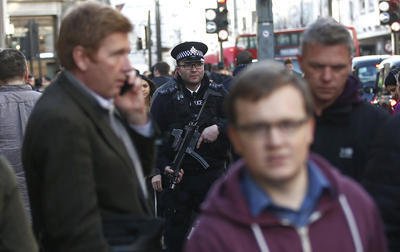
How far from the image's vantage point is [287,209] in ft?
8.95

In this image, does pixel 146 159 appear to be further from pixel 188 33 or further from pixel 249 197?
pixel 188 33

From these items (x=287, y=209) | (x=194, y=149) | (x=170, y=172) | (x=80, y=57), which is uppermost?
(x=80, y=57)

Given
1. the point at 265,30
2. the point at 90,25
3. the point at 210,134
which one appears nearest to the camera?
the point at 90,25

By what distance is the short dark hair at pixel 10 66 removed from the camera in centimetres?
754

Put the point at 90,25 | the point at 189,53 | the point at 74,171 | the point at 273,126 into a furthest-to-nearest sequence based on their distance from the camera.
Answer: the point at 189,53 < the point at 90,25 < the point at 74,171 < the point at 273,126

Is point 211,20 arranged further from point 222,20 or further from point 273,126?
point 273,126

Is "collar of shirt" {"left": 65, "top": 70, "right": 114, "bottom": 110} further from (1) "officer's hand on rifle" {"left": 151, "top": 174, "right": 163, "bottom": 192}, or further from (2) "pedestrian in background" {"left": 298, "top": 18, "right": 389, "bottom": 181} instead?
(1) "officer's hand on rifle" {"left": 151, "top": 174, "right": 163, "bottom": 192}

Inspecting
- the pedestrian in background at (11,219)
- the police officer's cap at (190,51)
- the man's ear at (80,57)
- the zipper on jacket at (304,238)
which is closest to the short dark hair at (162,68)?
the police officer's cap at (190,51)

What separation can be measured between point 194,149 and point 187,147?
0.06 meters

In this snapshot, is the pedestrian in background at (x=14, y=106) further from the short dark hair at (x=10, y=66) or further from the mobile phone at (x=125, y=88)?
the mobile phone at (x=125, y=88)

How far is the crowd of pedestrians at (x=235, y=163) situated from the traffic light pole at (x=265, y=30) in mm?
8019

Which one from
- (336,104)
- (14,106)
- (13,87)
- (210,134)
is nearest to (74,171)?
(336,104)

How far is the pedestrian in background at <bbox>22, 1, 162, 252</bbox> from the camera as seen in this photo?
149 inches

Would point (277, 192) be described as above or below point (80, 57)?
below
